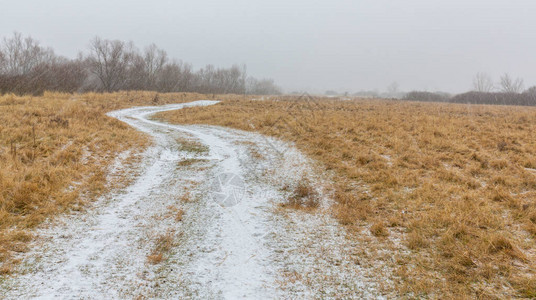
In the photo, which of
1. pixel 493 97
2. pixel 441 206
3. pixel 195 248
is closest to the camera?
pixel 195 248

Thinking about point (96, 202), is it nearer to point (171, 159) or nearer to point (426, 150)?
point (171, 159)

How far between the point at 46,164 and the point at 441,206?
11.7 metres

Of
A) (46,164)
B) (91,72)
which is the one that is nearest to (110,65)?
(91,72)

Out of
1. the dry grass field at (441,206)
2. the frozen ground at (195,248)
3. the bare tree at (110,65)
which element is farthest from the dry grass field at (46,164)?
the bare tree at (110,65)

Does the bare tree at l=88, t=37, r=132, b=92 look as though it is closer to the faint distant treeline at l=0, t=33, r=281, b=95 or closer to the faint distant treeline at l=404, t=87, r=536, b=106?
the faint distant treeline at l=0, t=33, r=281, b=95

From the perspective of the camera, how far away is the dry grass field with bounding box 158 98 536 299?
445 centimetres

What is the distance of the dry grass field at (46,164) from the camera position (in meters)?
5.68

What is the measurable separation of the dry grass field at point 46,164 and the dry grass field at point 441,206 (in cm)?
116

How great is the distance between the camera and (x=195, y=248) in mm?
5512

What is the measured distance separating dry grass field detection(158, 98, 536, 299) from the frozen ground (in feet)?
2.76

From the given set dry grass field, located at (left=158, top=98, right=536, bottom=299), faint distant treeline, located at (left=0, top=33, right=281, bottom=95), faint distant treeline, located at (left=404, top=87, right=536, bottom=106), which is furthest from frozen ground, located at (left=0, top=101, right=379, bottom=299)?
faint distant treeline, located at (left=404, top=87, right=536, bottom=106)

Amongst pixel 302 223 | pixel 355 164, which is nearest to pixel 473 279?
pixel 302 223

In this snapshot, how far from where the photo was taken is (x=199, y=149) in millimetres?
13031

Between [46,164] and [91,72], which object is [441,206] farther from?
[91,72]
